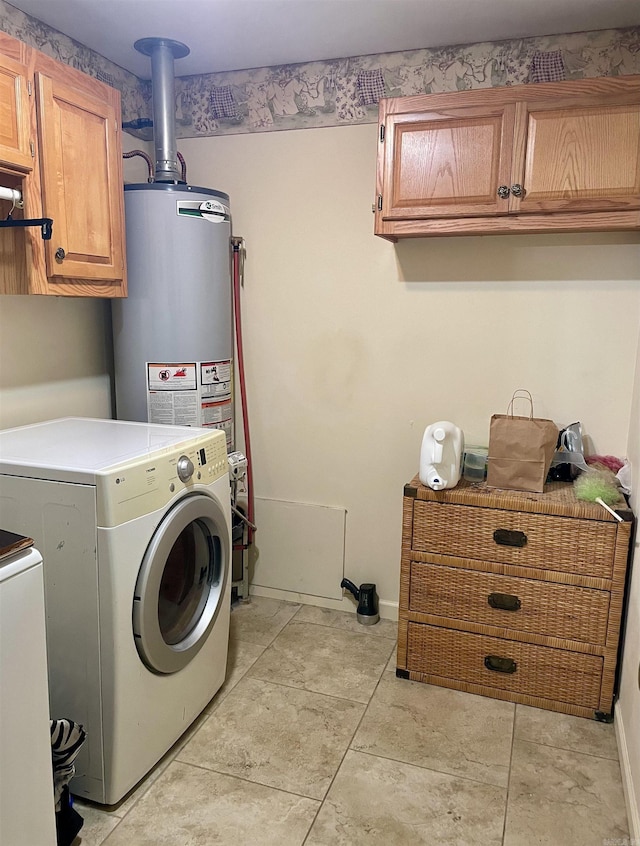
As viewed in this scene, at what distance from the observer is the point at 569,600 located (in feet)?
7.16

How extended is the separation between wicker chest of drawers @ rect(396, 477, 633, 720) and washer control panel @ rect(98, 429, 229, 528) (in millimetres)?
754

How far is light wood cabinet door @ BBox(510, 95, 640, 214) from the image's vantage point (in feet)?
6.77

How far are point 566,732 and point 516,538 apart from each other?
659 mm

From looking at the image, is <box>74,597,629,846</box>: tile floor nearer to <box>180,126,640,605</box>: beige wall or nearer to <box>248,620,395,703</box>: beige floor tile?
<box>248,620,395,703</box>: beige floor tile

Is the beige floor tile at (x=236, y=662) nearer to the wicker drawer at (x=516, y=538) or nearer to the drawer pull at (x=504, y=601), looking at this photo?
the wicker drawer at (x=516, y=538)

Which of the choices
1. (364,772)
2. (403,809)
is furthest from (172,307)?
(403,809)

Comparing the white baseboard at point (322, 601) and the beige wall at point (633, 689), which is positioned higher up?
the beige wall at point (633, 689)

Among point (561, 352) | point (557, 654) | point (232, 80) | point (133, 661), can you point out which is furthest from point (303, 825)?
point (232, 80)

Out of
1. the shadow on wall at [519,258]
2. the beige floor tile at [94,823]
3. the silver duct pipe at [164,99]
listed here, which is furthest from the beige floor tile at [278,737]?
the silver duct pipe at [164,99]

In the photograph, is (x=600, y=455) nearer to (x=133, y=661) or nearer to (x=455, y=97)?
(x=455, y=97)

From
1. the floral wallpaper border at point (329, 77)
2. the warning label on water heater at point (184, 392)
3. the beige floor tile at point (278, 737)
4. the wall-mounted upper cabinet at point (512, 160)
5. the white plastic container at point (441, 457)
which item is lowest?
the beige floor tile at point (278, 737)

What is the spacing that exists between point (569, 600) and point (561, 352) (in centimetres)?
94

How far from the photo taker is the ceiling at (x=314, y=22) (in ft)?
6.97

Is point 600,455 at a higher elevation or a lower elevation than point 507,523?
higher
